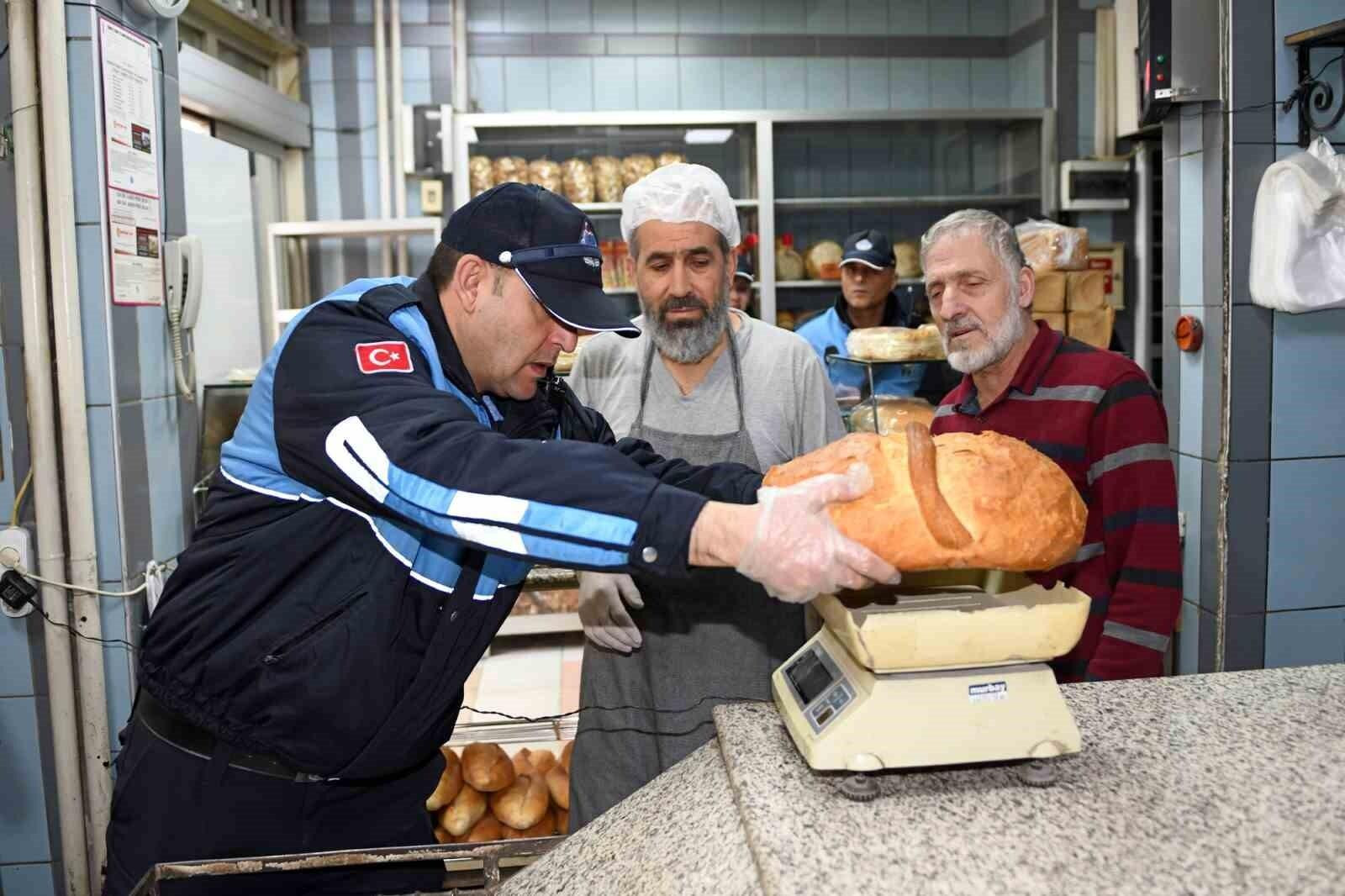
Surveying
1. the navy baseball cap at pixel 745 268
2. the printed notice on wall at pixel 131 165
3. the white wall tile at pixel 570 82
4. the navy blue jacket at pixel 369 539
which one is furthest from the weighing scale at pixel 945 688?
the white wall tile at pixel 570 82

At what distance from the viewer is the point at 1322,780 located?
52.0 inches

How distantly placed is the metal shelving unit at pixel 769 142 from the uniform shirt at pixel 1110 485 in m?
3.61

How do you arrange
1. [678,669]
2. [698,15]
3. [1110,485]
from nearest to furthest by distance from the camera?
[1110,485], [678,669], [698,15]

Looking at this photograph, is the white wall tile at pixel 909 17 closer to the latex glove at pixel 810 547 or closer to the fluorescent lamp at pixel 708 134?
the fluorescent lamp at pixel 708 134

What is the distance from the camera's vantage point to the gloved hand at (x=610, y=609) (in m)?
2.16

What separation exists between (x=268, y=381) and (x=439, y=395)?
1.08 feet

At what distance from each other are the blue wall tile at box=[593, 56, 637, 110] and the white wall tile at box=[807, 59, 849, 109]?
3.57 feet

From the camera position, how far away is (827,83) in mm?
6391

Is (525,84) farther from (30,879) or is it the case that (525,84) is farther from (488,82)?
(30,879)

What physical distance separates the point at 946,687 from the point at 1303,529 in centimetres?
243

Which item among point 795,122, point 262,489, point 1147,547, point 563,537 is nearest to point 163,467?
point 262,489

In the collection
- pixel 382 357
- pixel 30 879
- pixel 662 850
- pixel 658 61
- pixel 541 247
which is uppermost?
pixel 658 61

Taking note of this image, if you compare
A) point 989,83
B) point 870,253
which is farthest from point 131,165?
point 989,83

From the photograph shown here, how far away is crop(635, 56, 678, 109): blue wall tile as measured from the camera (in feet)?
20.6
